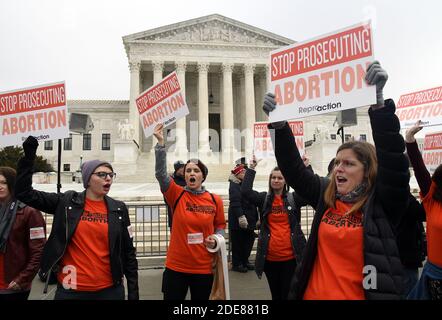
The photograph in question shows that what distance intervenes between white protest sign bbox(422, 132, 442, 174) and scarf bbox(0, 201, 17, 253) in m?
6.71

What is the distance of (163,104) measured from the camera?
6102mm

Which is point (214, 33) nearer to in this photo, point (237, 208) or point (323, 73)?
point (237, 208)

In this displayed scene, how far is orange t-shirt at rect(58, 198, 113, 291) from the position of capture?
3.00m

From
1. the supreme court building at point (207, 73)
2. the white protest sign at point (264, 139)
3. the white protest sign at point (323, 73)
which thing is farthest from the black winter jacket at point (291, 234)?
the supreme court building at point (207, 73)

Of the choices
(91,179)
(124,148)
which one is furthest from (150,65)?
(91,179)

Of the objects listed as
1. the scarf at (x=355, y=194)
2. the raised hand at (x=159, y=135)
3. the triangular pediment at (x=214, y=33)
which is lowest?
the scarf at (x=355, y=194)

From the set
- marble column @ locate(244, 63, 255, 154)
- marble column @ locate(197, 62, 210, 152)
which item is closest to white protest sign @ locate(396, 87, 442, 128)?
marble column @ locate(197, 62, 210, 152)

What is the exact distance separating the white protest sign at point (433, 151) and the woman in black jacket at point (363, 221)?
5.17 m

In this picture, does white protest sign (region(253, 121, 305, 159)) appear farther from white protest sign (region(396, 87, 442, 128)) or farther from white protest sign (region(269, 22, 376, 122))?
white protest sign (region(269, 22, 376, 122))

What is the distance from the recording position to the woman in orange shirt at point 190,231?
11.9 ft

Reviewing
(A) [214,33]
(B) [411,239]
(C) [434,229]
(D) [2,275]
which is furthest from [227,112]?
(C) [434,229]

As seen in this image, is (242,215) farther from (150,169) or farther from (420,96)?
(150,169)

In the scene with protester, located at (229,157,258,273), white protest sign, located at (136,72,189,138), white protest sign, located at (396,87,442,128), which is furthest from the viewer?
white protest sign, located at (396,87,442,128)

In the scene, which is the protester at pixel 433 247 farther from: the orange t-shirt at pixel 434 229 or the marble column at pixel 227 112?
the marble column at pixel 227 112
